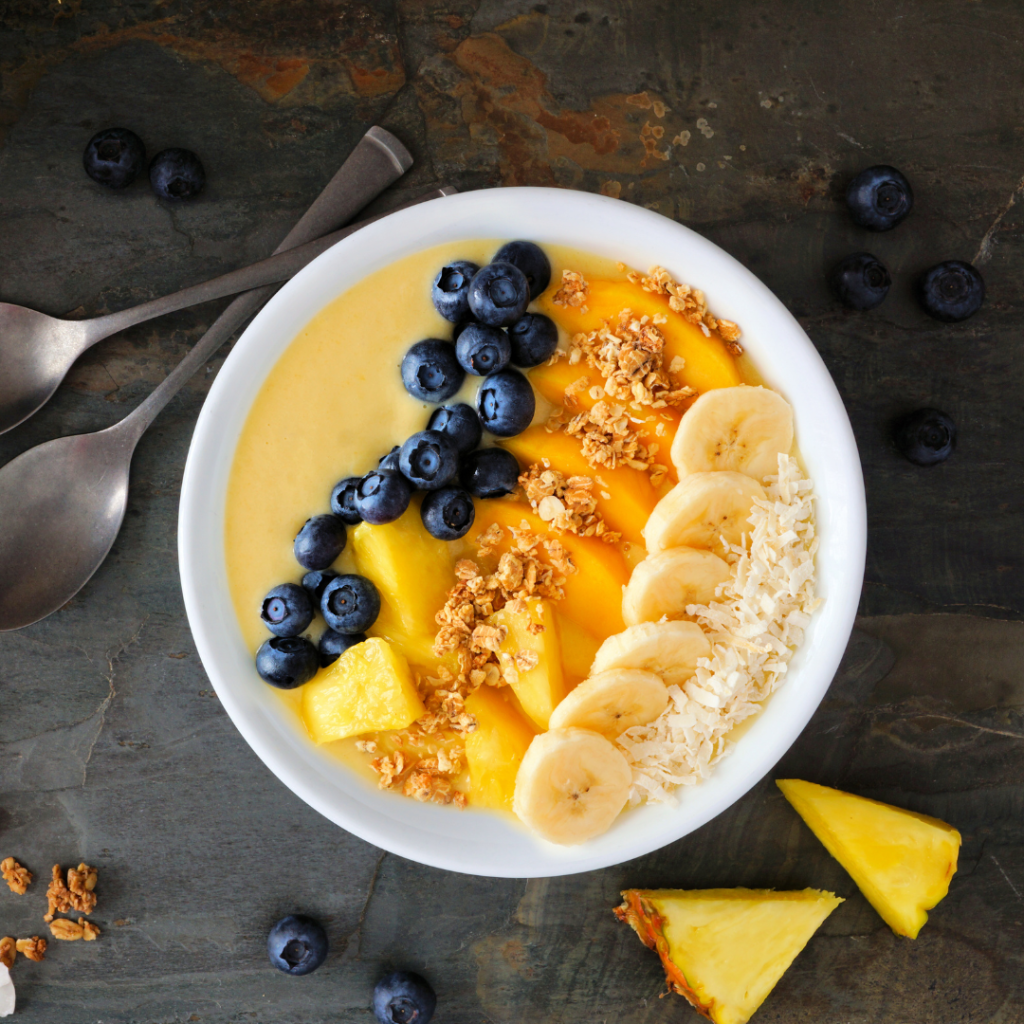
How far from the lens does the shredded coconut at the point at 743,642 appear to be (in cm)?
118

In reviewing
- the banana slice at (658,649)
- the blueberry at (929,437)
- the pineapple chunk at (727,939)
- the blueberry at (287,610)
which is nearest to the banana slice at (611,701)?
the banana slice at (658,649)

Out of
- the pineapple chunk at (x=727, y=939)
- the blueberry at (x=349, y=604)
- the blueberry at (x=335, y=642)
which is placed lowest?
the pineapple chunk at (x=727, y=939)

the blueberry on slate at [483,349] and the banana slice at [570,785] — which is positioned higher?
the blueberry on slate at [483,349]

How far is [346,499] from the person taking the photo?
118 cm

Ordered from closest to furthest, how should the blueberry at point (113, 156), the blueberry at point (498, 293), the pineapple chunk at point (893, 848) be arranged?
the blueberry at point (498, 293), the blueberry at point (113, 156), the pineapple chunk at point (893, 848)

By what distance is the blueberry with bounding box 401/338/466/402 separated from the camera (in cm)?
117

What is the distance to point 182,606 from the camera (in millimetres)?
1463

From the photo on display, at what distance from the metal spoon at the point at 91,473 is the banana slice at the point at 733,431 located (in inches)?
26.9

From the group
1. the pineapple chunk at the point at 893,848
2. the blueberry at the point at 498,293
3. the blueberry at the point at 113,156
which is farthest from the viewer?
the pineapple chunk at the point at 893,848

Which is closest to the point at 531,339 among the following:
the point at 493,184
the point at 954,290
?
the point at 493,184

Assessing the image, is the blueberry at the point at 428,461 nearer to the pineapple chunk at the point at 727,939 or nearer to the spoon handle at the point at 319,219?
the spoon handle at the point at 319,219

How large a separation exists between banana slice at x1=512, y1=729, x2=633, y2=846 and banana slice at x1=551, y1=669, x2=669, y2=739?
2cm

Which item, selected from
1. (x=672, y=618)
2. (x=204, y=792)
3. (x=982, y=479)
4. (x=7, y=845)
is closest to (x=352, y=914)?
(x=204, y=792)

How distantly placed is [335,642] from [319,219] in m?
0.71
